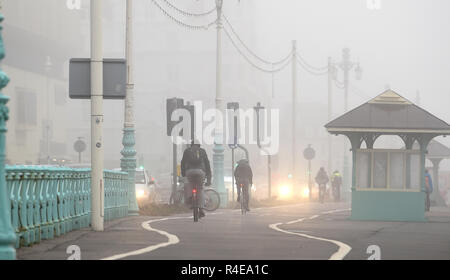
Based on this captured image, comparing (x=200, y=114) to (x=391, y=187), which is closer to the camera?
(x=391, y=187)

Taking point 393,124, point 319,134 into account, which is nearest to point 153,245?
point 393,124

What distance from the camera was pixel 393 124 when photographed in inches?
1067

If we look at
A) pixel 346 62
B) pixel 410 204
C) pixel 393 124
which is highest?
pixel 346 62

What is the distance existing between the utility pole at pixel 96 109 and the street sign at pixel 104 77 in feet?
0.33

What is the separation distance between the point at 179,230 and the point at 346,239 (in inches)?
139

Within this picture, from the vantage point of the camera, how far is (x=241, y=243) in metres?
14.8

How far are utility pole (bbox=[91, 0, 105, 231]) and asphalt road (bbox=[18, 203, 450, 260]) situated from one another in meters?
0.52

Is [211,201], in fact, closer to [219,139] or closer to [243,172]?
[243,172]

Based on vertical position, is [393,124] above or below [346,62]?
below

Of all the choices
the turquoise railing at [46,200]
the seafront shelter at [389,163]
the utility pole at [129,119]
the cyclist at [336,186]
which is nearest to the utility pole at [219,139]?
the utility pole at [129,119]

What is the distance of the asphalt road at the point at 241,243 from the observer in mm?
12391

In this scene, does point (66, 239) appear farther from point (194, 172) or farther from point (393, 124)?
point (393, 124)

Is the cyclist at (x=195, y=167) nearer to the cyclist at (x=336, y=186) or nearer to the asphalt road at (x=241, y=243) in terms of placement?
the asphalt road at (x=241, y=243)

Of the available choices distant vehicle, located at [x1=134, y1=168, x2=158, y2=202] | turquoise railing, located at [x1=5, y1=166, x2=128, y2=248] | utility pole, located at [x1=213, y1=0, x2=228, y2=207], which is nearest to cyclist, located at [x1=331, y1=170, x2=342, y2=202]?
distant vehicle, located at [x1=134, y1=168, x2=158, y2=202]
